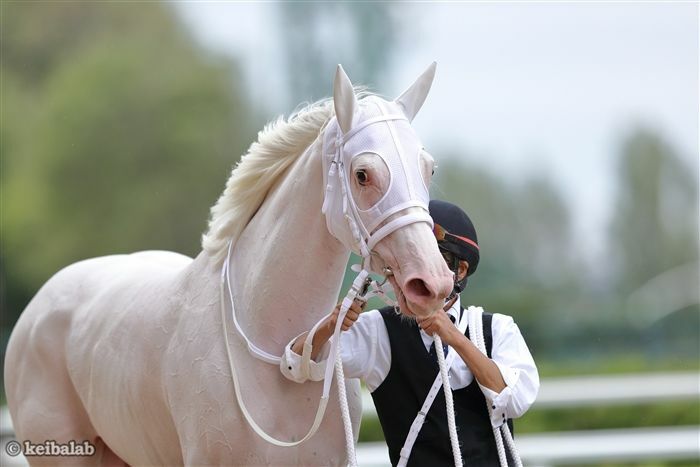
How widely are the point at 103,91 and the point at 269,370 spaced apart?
57.1ft

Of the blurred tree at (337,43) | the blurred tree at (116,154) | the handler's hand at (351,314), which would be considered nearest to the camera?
the handler's hand at (351,314)

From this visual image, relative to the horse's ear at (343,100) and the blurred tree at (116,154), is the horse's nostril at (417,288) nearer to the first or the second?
the horse's ear at (343,100)

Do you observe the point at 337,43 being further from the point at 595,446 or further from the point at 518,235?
the point at 518,235

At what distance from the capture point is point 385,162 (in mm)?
2758

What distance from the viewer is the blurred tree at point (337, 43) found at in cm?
1305

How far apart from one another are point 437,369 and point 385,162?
27.1 inches

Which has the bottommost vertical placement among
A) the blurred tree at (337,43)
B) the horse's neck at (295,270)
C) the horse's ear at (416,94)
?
the horse's neck at (295,270)

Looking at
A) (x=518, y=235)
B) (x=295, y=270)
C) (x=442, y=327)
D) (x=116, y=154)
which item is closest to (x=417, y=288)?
(x=442, y=327)

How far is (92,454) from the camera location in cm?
416

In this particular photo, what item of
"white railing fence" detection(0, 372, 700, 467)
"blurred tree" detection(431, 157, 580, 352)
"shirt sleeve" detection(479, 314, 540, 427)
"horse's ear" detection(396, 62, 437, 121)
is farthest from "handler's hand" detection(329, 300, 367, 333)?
"blurred tree" detection(431, 157, 580, 352)

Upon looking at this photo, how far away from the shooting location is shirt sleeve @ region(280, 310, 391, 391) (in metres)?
3.00

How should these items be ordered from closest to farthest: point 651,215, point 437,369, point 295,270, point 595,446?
point 437,369, point 295,270, point 595,446, point 651,215

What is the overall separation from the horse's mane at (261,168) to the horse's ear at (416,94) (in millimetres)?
271

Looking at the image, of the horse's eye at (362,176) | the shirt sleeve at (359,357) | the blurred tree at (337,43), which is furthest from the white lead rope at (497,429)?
the blurred tree at (337,43)
